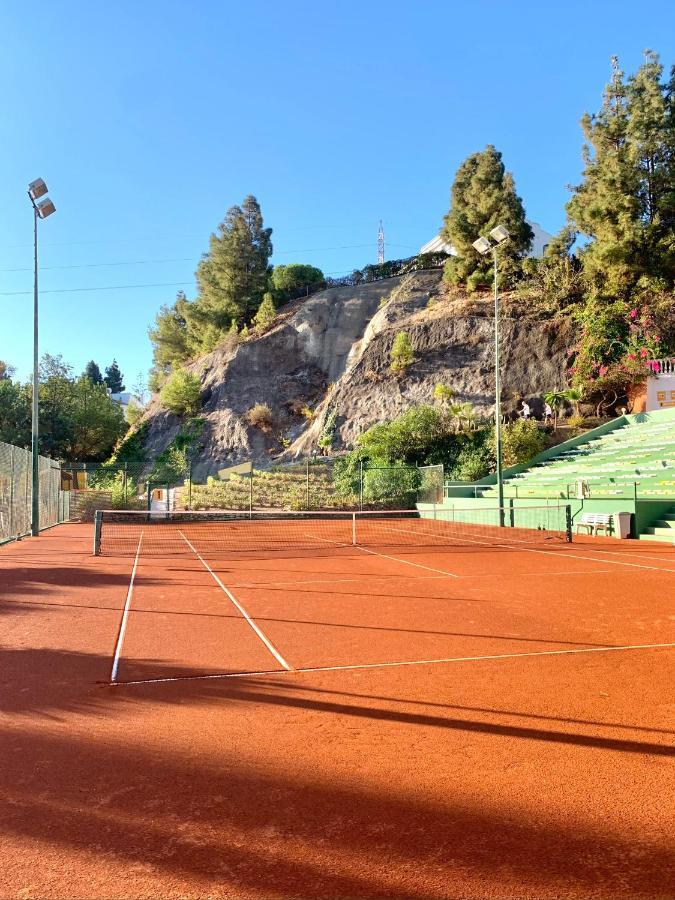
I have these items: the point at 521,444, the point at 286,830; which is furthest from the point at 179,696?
the point at 521,444

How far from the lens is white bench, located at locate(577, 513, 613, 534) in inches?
809

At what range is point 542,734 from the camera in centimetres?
446

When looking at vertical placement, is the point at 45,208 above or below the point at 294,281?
below

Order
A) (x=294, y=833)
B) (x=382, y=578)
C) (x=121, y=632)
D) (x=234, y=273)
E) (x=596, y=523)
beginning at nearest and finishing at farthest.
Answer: (x=294, y=833) → (x=121, y=632) → (x=382, y=578) → (x=596, y=523) → (x=234, y=273)

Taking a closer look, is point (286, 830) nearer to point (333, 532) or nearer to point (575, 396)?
point (333, 532)

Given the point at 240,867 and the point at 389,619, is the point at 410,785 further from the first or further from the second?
the point at 389,619

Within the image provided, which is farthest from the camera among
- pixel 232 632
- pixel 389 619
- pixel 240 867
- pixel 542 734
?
pixel 389 619

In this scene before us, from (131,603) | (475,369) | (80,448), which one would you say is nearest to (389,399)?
(475,369)

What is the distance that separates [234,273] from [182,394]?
1442 centimetres

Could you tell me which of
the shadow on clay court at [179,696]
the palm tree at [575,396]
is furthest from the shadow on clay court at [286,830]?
the palm tree at [575,396]

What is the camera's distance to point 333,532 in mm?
25016

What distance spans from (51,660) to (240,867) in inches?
165

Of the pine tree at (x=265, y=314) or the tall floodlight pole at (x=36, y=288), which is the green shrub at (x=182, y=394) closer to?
Result: the pine tree at (x=265, y=314)

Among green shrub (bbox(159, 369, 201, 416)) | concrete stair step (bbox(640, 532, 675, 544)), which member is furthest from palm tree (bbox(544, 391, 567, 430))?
green shrub (bbox(159, 369, 201, 416))
